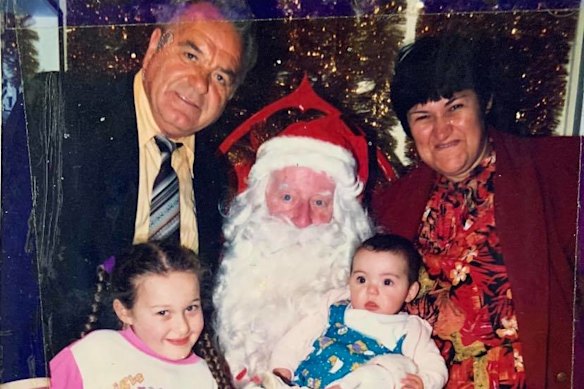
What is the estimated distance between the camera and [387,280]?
1.14 m

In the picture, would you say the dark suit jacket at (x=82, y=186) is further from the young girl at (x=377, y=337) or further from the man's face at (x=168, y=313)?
the young girl at (x=377, y=337)

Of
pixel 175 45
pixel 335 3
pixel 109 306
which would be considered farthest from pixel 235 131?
pixel 109 306

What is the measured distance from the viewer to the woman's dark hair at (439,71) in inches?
44.9

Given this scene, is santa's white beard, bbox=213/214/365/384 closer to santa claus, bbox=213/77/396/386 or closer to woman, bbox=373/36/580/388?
santa claus, bbox=213/77/396/386

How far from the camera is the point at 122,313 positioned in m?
1.20

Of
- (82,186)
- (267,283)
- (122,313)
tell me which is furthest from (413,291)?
(82,186)

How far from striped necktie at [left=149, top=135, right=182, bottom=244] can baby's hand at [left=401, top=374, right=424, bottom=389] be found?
0.48m

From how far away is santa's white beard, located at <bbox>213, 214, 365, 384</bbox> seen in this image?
1.17 m

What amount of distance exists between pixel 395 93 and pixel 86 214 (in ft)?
2.02

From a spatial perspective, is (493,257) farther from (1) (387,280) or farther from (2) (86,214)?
(2) (86,214)

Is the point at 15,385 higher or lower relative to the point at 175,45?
lower

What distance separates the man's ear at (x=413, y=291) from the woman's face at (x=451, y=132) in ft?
0.68

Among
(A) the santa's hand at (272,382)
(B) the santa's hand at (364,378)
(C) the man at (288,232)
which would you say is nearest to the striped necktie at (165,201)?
(C) the man at (288,232)

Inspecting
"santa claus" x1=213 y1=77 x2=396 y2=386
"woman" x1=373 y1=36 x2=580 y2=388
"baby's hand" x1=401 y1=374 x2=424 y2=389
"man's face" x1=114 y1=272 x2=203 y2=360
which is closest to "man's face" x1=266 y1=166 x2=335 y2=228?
"santa claus" x1=213 y1=77 x2=396 y2=386
